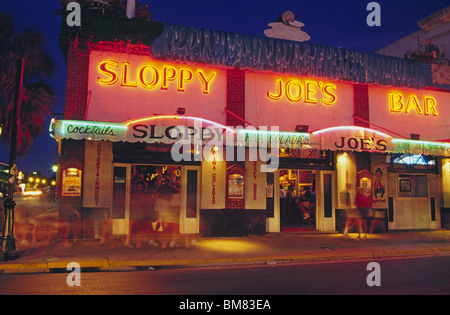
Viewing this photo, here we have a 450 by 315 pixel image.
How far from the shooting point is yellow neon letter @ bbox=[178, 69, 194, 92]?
12734 mm

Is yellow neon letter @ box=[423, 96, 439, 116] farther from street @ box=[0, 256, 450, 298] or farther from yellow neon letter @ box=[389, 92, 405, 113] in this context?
street @ box=[0, 256, 450, 298]

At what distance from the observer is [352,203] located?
14594 millimetres

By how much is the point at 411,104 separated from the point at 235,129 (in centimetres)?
859

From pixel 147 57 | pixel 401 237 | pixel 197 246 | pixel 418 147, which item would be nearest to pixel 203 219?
pixel 197 246

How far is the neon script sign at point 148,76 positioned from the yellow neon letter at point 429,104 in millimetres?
9464

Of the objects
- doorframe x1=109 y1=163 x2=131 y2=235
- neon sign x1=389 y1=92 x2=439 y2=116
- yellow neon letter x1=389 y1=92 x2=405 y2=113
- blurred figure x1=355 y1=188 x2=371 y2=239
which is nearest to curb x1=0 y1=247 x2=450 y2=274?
blurred figure x1=355 y1=188 x2=371 y2=239

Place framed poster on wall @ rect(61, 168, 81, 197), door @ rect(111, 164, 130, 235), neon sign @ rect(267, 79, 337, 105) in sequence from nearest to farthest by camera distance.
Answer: framed poster on wall @ rect(61, 168, 81, 197) → door @ rect(111, 164, 130, 235) → neon sign @ rect(267, 79, 337, 105)

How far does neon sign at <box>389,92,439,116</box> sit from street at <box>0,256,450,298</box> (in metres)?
8.31

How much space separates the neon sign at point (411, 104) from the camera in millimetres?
15445

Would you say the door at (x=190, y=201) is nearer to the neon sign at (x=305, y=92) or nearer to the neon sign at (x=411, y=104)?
the neon sign at (x=305, y=92)

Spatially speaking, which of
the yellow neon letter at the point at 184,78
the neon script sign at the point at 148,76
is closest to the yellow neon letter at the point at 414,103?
the neon script sign at the point at 148,76

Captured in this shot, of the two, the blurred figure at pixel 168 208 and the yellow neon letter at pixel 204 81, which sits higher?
the yellow neon letter at pixel 204 81
